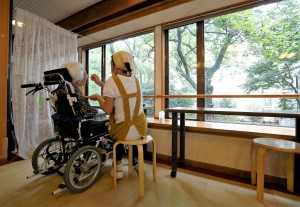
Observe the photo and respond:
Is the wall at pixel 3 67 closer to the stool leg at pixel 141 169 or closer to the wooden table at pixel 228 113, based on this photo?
the stool leg at pixel 141 169

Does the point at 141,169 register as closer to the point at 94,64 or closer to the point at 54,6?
the point at 54,6

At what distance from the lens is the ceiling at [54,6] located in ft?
8.32

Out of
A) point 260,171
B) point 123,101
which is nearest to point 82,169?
point 123,101

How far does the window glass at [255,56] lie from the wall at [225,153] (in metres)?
0.58

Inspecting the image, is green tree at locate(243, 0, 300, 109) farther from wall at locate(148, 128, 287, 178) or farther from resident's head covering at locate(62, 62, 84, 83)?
resident's head covering at locate(62, 62, 84, 83)

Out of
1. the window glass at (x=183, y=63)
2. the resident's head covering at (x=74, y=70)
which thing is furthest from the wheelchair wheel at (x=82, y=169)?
the window glass at (x=183, y=63)

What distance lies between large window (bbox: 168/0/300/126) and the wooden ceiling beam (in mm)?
587

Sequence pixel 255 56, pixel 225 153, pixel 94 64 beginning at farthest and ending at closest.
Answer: pixel 94 64 < pixel 255 56 < pixel 225 153

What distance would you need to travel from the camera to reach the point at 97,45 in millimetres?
3672

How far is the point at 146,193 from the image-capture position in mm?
1476

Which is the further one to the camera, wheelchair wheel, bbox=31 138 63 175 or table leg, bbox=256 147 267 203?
wheelchair wheel, bbox=31 138 63 175

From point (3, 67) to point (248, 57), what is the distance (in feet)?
10.3

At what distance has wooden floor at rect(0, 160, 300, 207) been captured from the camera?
4.38 feet

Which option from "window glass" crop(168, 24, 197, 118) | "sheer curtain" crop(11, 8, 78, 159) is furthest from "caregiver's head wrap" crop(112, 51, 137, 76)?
"sheer curtain" crop(11, 8, 78, 159)
